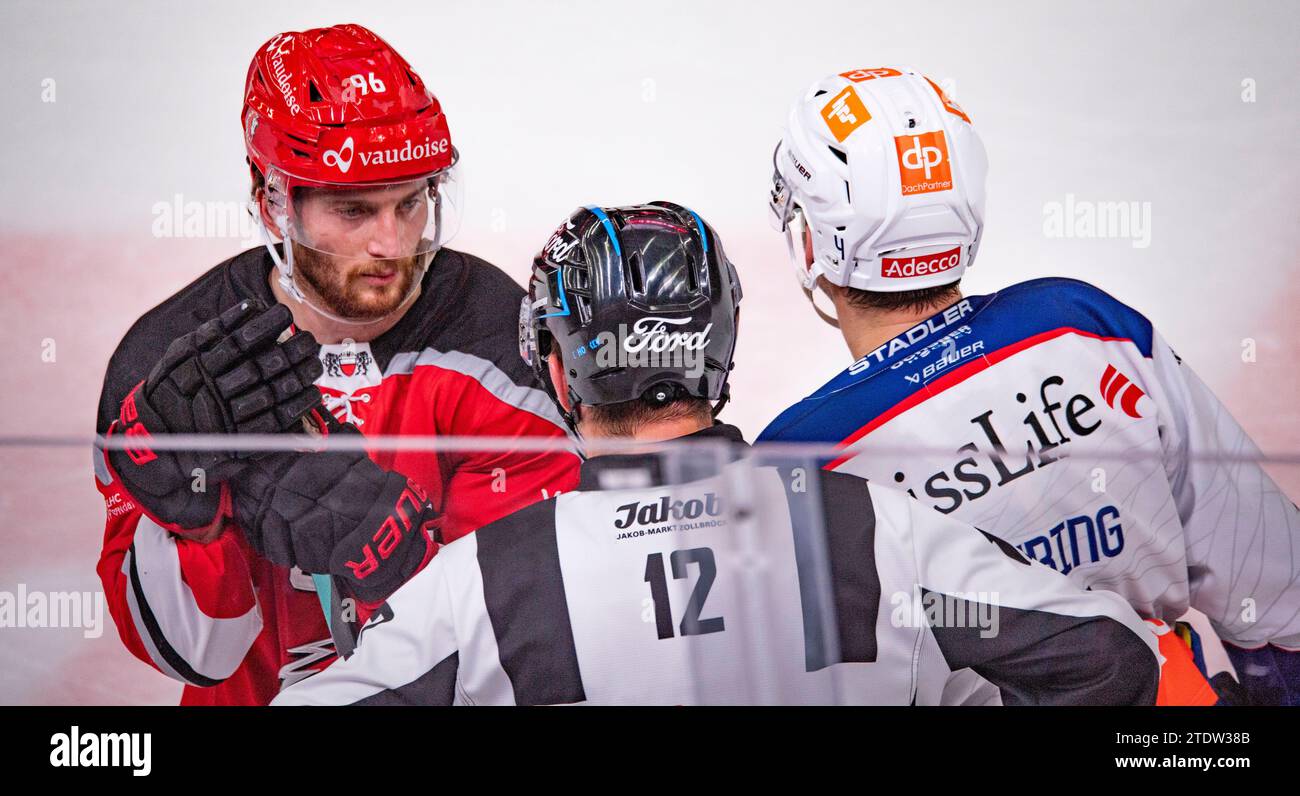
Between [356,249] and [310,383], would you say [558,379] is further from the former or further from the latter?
[356,249]

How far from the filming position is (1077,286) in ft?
8.24

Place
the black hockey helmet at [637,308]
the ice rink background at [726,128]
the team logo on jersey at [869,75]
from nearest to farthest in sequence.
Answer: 1. the black hockey helmet at [637,308]
2. the team logo on jersey at [869,75]
3. the ice rink background at [726,128]

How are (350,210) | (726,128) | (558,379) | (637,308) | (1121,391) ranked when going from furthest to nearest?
(726,128) < (350,210) < (1121,391) < (558,379) < (637,308)

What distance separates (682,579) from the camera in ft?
6.89

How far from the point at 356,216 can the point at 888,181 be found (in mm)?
1108

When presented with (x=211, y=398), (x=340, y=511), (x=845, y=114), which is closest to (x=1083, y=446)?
(x=845, y=114)

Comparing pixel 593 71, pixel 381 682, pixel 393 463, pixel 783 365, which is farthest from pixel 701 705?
pixel 593 71

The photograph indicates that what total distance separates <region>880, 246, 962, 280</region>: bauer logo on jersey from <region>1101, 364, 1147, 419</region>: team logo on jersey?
1.18 feet

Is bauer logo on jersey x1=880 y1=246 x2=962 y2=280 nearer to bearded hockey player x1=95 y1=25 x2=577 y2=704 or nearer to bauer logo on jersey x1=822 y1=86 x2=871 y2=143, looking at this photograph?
bauer logo on jersey x1=822 y1=86 x2=871 y2=143

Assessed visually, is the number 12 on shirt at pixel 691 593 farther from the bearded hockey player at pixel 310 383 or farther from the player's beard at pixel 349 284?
the player's beard at pixel 349 284

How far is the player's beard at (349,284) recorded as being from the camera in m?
2.75
